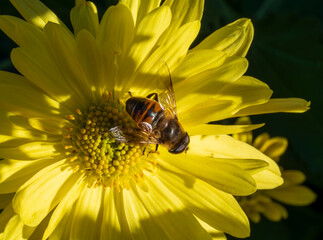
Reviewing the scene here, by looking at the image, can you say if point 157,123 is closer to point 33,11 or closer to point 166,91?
point 166,91

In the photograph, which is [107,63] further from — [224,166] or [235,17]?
[235,17]

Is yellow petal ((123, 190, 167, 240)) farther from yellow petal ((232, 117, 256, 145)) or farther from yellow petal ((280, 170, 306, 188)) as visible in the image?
yellow petal ((280, 170, 306, 188))

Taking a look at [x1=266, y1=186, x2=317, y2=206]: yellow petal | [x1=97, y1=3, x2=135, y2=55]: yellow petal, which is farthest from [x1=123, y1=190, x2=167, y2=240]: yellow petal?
[x1=266, y1=186, x2=317, y2=206]: yellow petal

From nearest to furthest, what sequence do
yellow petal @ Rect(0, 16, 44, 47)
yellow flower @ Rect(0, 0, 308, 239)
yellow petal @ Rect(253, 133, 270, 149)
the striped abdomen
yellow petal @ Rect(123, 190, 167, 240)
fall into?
yellow petal @ Rect(0, 16, 44, 47), yellow flower @ Rect(0, 0, 308, 239), the striped abdomen, yellow petal @ Rect(123, 190, 167, 240), yellow petal @ Rect(253, 133, 270, 149)

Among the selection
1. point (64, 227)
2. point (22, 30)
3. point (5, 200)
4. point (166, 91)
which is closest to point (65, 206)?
point (64, 227)

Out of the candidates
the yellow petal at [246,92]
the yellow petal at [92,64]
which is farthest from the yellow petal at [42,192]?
the yellow petal at [246,92]

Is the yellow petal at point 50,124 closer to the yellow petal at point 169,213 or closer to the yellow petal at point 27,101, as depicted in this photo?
the yellow petal at point 27,101

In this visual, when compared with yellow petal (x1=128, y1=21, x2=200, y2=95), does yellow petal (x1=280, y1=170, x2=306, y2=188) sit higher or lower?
lower
